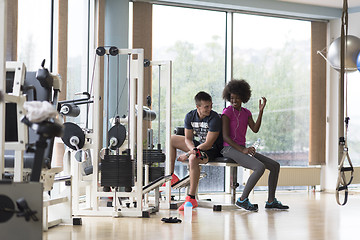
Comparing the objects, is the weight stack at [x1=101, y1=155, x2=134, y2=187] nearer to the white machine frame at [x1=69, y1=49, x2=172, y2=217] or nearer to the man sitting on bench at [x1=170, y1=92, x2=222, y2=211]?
the white machine frame at [x1=69, y1=49, x2=172, y2=217]

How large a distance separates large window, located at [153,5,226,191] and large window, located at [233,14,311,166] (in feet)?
0.98

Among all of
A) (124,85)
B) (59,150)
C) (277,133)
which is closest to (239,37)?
(277,133)

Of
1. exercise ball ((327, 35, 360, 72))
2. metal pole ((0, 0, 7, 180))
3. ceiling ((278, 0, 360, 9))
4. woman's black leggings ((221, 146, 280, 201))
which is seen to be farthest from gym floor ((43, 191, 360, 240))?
ceiling ((278, 0, 360, 9))

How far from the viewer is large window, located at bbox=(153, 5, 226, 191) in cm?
752

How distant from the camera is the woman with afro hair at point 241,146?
5.50 meters

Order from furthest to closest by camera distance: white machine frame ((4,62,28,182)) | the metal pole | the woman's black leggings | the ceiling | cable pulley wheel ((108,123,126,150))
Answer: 1. the ceiling
2. the woman's black leggings
3. cable pulley wheel ((108,123,126,150))
4. white machine frame ((4,62,28,182))
5. the metal pole

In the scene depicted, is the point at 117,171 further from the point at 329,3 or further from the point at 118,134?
the point at 329,3

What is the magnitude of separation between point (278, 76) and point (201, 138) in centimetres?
290

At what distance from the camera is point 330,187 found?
27.5 feet

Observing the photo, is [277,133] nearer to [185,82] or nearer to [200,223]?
[185,82]

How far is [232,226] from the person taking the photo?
4445 millimetres

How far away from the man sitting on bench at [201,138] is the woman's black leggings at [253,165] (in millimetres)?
170

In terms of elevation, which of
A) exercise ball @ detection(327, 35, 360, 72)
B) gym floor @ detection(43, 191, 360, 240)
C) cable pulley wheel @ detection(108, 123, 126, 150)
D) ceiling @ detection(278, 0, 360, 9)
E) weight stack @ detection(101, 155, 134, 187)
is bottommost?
gym floor @ detection(43, 191, 360, 240)

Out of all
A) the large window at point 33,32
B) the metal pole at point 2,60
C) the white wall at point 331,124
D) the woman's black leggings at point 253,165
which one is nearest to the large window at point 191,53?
the white wall at point 331,124
